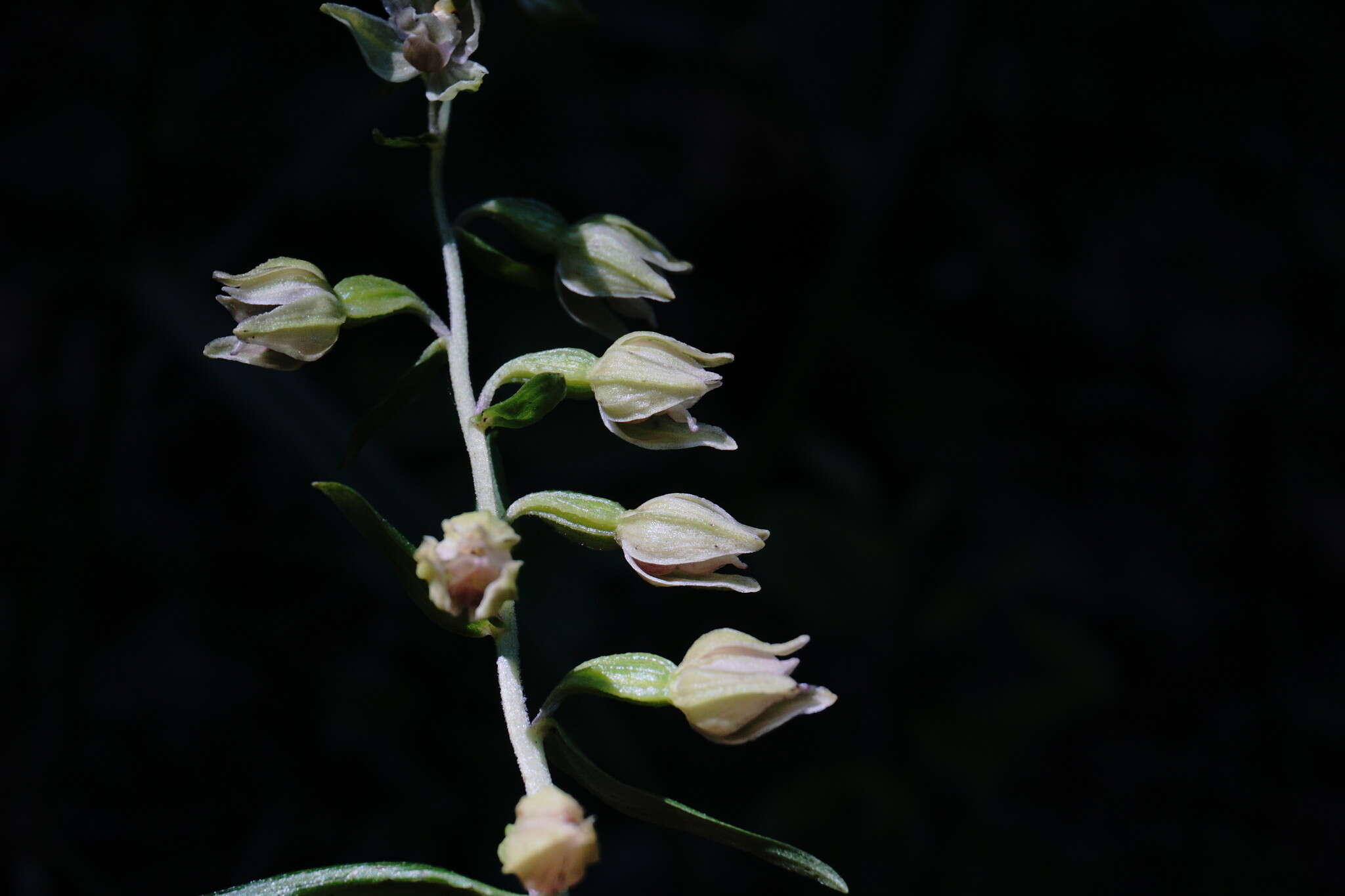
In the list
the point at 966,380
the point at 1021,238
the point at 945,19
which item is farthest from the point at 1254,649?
the point at 945,19

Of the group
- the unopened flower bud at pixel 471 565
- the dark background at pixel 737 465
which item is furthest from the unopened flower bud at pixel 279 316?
the dark background at pixel 737 465

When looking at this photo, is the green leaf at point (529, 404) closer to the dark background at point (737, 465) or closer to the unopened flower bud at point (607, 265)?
the unopened flower bud at point (607, 265)

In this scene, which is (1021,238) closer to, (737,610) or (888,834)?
(737,610)

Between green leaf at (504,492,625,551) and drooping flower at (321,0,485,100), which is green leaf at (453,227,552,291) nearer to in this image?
drooping flower at (321,0,485,100)

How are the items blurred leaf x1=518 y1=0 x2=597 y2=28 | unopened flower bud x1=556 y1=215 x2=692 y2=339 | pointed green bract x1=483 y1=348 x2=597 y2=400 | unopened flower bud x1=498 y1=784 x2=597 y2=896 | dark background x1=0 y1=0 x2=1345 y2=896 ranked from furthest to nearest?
1. dark background x1=0 y1=0 x2=1345 y2=896
2. blurred leaf x1=518 y1=0 x2=597 y2=28
3. unopened flower bud x1=556 y1=215 x2=692 y2=339
4. pointed green bract x1=483 y1=348 x2=597 y2=400
5. unopened flower bud x1=498 y1=784 x2=597 y2=896

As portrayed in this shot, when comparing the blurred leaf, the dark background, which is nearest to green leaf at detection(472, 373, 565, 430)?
the blurred leaf

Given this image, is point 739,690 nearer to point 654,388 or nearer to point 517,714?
point 517,714

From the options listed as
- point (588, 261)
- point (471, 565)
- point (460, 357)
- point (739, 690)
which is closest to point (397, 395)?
point (460, 357)
